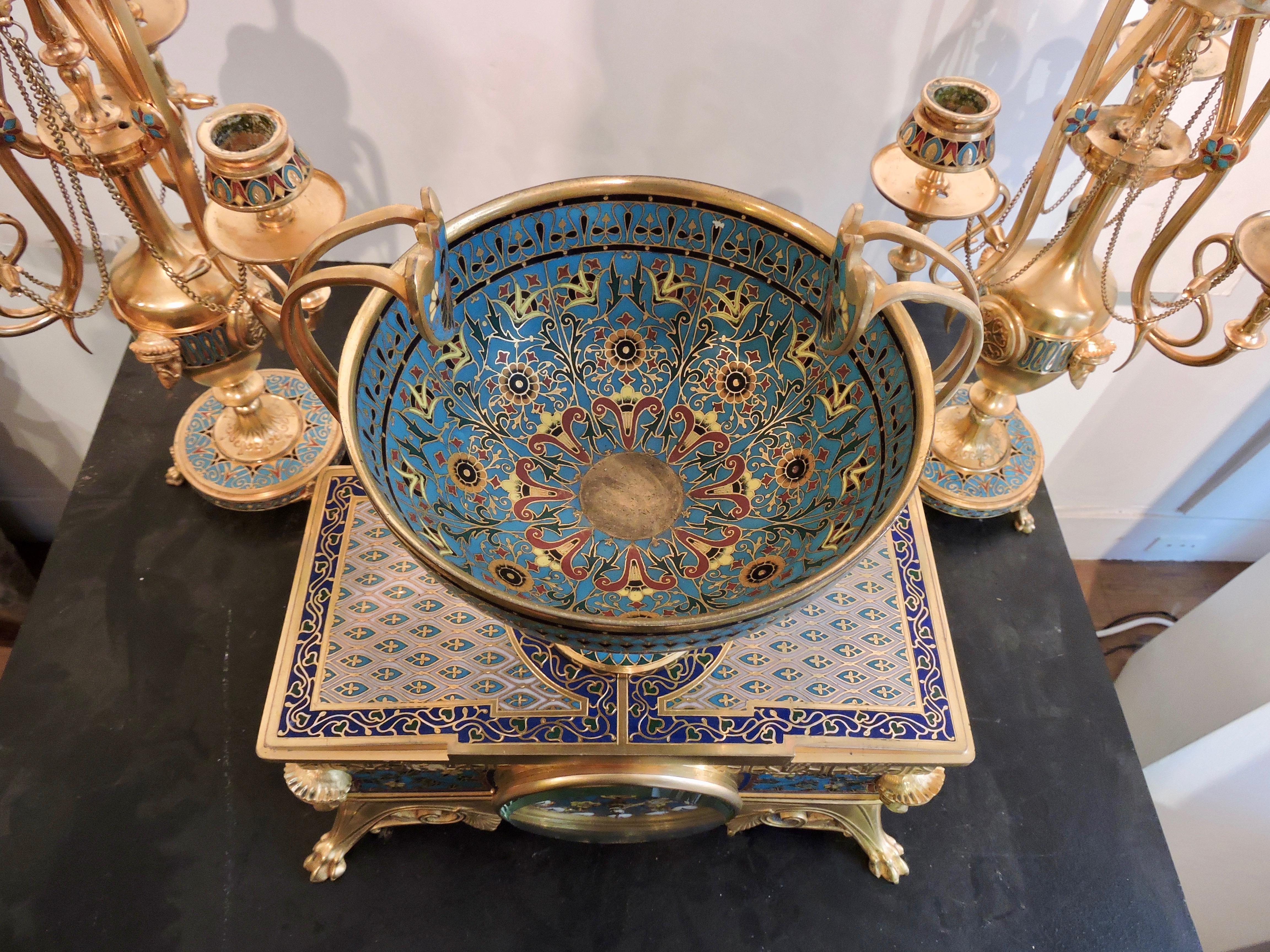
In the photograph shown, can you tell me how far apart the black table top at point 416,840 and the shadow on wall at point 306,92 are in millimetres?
615

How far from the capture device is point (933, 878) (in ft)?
3.63

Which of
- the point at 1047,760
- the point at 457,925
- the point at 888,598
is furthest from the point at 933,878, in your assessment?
the point at 457,925

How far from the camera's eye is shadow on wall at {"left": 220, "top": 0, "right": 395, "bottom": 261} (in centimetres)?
121

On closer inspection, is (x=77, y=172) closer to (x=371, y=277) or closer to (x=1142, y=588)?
(x=371, y=277)

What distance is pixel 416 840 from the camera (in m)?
1.13

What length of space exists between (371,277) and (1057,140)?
756 mm

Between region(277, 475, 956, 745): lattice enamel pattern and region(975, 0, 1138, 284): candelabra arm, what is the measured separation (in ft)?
1.30

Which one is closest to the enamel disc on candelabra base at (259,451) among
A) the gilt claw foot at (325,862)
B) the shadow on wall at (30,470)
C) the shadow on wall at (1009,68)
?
the gilt claw foot at (325,862)

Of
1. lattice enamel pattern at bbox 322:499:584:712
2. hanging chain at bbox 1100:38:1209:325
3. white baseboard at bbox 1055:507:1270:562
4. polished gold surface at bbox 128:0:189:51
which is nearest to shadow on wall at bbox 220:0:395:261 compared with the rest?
polished gold surface at bbox 128:0:189:51

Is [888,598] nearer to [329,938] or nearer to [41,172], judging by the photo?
[329,938]

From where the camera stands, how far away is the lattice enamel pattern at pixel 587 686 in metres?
0.91

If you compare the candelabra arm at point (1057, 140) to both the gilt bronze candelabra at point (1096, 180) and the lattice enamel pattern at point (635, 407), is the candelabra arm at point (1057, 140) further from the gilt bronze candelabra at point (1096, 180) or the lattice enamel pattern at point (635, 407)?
the lattice enamel pattern at point (635, 407)

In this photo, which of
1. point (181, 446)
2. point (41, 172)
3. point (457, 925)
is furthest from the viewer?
point (41, 172)

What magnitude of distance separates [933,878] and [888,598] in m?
0.39
